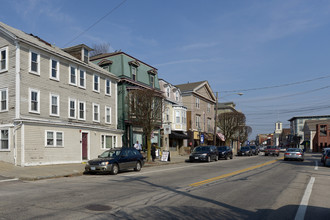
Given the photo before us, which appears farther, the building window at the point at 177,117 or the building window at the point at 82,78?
the building window at the point at 177,117

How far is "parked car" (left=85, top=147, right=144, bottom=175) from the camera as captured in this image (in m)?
16.8

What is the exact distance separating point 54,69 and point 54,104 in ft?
8.70

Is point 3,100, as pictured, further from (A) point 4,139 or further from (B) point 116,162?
(B) point 116,162

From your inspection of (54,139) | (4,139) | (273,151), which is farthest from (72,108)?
(273,151)

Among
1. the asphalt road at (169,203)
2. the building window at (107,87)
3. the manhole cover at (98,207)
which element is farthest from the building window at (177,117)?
the manhole cover at (98,207)

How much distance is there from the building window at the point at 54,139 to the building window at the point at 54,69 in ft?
13.7

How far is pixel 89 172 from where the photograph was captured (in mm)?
18453

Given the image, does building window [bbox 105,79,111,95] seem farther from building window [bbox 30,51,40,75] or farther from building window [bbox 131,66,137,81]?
building window [bbox 30,51,40,75]

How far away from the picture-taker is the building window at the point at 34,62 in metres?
21.1

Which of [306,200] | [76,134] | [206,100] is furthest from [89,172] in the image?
[206,100]

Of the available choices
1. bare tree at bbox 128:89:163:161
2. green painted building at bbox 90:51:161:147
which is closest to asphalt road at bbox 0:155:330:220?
bare tree at bbox 128:89:163:161

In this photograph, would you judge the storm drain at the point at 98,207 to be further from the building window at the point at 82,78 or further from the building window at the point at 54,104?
the building window at the point at 82,78

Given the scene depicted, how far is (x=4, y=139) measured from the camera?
20.4 m

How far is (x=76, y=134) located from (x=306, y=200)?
61.2 feet
